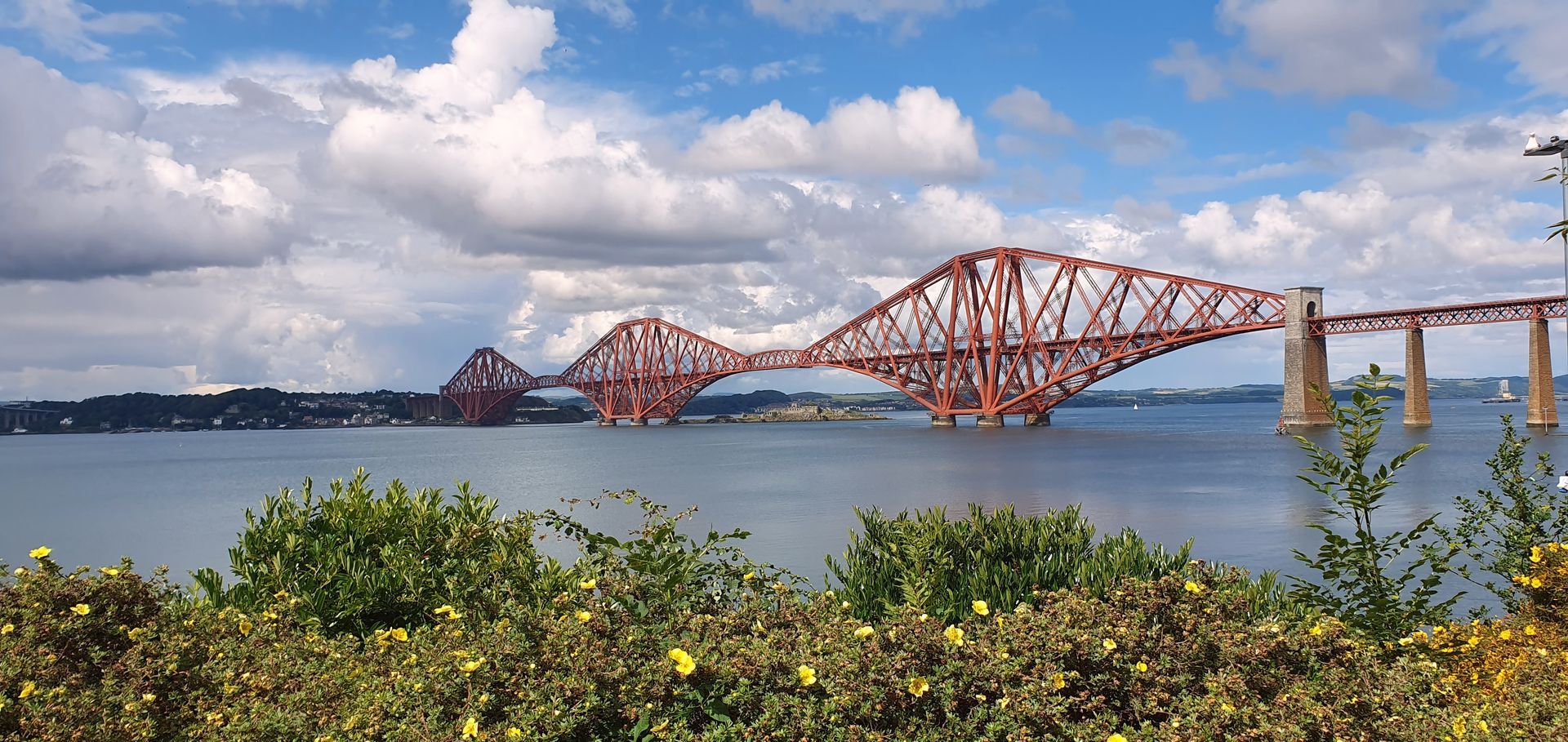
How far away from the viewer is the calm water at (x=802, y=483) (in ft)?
91.1

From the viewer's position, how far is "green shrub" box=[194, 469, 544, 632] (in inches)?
279

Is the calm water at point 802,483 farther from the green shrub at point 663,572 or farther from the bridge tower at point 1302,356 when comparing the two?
the green shrub at point 663,572

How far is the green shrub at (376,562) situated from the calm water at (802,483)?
36.5 feet

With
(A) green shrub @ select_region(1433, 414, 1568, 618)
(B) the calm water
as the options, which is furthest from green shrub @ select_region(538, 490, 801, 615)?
(B) the calm water

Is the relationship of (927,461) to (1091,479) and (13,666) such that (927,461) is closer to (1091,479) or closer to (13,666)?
(1091,479)

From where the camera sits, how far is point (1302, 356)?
74000 millimetres

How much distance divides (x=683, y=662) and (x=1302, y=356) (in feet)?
260

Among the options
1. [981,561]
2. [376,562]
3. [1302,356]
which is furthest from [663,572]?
[1302,356]

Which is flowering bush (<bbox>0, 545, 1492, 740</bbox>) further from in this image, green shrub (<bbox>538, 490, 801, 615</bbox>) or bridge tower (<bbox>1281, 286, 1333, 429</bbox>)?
bridge tower (<bbox>1281, 286, 1333, 429</bbox>)

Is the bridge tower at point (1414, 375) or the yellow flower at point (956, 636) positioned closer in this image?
the yellow flower at point (956, 636)

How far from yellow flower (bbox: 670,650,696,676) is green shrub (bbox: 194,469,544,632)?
2556 mm

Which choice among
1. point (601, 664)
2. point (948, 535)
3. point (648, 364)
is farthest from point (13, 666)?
point (648, 364)

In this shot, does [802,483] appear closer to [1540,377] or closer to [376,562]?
[376,562]

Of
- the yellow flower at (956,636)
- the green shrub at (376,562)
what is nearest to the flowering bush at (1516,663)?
the yellow flower at (956,636)
